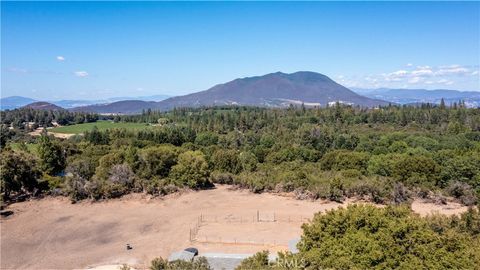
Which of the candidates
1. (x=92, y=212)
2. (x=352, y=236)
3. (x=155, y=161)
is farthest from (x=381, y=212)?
(x=155, y=161)

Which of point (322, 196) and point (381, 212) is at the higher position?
point (381, 212)

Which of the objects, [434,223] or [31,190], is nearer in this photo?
[434,223]

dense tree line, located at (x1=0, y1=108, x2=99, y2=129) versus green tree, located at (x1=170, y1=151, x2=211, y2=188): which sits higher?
dense tree line, located at (x1=0, y1=108, x2=99, y2=129)

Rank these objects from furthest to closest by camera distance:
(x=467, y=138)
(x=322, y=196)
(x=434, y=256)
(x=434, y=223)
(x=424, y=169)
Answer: (x=467, y=138) < (x=424, y=169) < (x=322, y=196) < (x=434, y=223) < (x=434, y=256)

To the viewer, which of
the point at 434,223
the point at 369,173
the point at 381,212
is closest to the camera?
the point at 381,212

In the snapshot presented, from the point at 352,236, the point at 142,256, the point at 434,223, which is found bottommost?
the point at 142,256

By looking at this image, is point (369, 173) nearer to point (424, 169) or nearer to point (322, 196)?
point (424, 169)

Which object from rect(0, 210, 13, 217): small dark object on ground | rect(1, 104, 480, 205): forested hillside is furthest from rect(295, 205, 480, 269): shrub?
rect(0, 210, 13, 217): small dark object on ground

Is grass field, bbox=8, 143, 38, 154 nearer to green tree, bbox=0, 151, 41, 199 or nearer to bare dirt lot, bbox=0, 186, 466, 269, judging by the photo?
green tree, bbox=0, 151, 41, 199

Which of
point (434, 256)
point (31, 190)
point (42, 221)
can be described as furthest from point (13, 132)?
point (434, 256)
